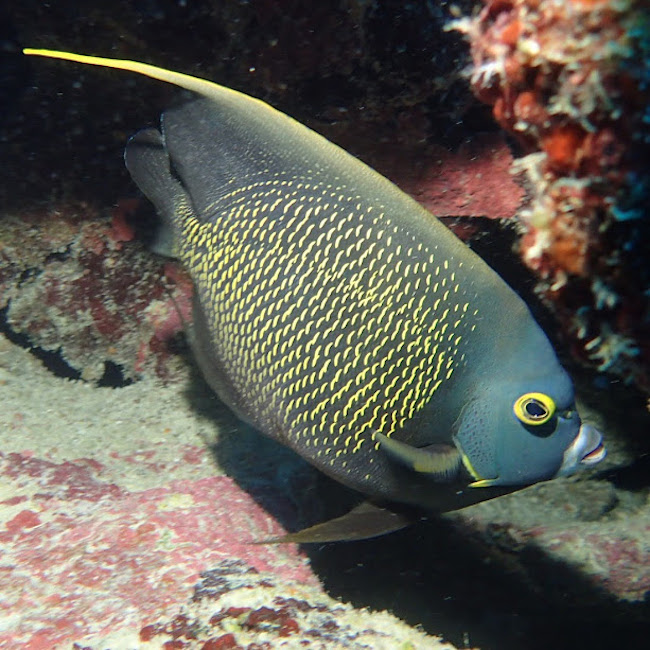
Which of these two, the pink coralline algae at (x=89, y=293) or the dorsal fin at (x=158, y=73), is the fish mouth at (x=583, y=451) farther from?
the pink coralline algae at (x=89, y=293)

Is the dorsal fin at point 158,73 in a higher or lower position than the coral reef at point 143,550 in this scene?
higher

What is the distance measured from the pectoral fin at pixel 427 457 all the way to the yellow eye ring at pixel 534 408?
270 millimetres

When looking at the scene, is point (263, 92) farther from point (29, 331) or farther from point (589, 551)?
point (589, 551)

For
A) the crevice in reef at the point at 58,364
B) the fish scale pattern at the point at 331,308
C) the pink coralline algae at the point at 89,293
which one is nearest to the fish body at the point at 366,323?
the fish scale pattern at the point at 331,308

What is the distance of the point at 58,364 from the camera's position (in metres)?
3.84

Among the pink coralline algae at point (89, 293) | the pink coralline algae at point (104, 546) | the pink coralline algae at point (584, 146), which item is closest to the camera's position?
the pink coralline algae at point (584, 146)

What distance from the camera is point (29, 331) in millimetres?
3779

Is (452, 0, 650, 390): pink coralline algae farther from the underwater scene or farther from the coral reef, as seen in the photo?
the coral reef

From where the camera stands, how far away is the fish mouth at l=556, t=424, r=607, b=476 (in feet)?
6.46

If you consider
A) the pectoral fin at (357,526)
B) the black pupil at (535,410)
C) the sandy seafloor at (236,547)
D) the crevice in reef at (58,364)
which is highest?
the black pupil at (535,410)

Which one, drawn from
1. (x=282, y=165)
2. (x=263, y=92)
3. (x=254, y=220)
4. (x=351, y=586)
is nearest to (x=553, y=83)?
(x=282, y=165)

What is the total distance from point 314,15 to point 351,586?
10.8 ft

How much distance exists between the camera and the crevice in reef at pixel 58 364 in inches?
150

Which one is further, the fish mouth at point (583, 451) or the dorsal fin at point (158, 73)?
the fish mouth at point (583, 451)
